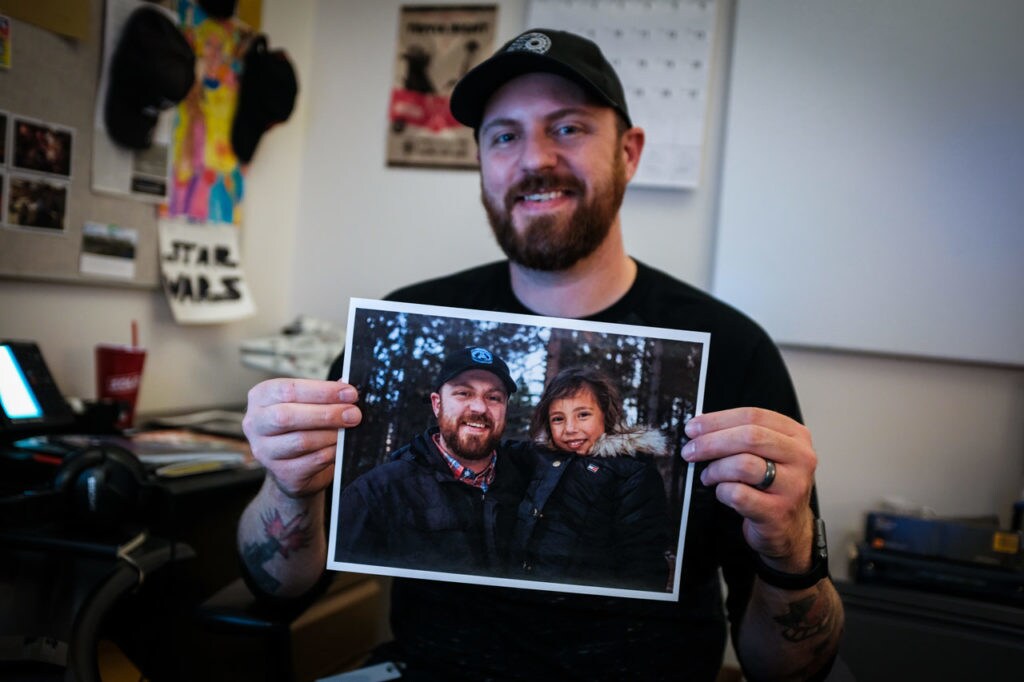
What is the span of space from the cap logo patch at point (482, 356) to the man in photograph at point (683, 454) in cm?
14

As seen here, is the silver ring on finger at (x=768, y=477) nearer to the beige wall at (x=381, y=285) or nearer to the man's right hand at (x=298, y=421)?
the man's right hand at (x=298, y=421)

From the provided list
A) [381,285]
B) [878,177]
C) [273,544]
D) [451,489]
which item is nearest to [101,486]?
[273,544]

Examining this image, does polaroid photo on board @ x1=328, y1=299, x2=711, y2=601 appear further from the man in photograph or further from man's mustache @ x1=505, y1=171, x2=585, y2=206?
man's mustache @ x1=505, y1=171, x2=585, y2=206

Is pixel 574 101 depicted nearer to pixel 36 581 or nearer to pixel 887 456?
pixel 36 581

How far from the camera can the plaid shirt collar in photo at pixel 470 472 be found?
0.84 meters

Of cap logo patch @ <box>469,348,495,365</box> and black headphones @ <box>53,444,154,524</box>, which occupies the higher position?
cap logo patch @ <box>469,348,495,365</box>

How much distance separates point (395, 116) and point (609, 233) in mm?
1085

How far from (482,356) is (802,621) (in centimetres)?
52

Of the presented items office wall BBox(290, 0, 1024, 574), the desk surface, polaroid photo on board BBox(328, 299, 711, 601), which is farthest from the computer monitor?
the desk surface

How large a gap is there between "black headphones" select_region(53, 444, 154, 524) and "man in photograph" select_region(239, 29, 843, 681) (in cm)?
15

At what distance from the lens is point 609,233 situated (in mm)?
1188

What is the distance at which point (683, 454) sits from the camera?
2.67 ft

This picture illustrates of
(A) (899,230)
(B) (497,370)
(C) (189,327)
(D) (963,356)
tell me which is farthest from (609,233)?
(C) (189,327)

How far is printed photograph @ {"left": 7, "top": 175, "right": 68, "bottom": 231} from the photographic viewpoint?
1.31 m
